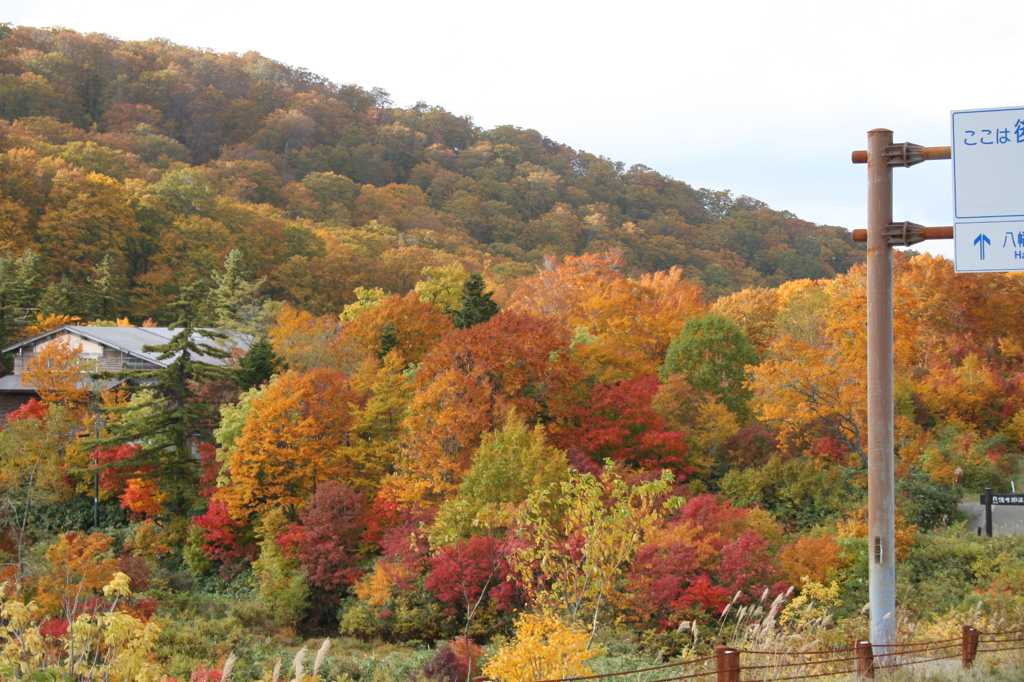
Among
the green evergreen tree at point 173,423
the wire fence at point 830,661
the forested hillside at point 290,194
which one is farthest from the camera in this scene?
the forested hillside at point 290,194

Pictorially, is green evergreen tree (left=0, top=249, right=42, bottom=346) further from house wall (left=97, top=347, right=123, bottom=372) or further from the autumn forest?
house wall (left=97, top=347, right=123, bottom=372)

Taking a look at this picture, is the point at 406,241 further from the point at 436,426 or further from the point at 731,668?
the point at 731,668

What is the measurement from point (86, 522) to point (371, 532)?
537 inches

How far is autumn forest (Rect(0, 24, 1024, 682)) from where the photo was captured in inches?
619

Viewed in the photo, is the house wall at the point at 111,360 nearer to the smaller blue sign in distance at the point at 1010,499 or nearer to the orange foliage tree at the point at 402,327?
the orange foliage tree at the point at 402,327

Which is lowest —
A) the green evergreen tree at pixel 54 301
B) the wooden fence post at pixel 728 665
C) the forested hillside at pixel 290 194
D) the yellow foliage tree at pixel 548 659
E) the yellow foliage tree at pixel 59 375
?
the yellow foliage tree at pixel 548 659

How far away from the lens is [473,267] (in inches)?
2721

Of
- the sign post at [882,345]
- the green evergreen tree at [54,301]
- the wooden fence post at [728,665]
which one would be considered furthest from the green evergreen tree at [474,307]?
the wooden fence post at [728,665]

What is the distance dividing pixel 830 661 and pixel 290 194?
86.2 m

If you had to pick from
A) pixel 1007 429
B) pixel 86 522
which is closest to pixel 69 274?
pixel 86 522

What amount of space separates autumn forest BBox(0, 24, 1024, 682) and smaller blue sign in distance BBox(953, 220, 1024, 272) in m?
4.39

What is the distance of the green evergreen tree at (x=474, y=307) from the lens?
31.7 metres

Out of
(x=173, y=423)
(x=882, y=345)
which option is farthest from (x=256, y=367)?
(x=882, y=345)

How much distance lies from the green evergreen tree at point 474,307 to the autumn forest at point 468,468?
0.33ft
